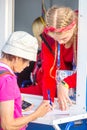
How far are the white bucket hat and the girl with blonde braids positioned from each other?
0.44 m

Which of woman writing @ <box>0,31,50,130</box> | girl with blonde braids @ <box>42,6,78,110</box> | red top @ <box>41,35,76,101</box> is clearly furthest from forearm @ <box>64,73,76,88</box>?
woman writing @ <box>0,31,50,130</box>

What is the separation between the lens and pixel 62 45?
2320mm

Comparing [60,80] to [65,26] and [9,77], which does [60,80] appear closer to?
[65,26]

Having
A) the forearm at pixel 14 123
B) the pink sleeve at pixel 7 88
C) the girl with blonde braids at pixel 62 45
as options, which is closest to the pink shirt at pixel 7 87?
the pink sleeve at pixel 7 88

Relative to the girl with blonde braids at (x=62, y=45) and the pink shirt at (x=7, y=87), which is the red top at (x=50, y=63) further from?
the pink shirt at (x=7, y=87)

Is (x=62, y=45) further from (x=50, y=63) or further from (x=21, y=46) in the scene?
(x=21, y=46)

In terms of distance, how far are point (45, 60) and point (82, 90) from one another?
388mm

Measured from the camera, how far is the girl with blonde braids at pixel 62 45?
6.85 feet

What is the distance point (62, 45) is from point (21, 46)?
0.71 meters

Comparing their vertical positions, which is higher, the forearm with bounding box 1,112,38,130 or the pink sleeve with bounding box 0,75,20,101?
the pink sleeve with bounding box 0,75,20,101

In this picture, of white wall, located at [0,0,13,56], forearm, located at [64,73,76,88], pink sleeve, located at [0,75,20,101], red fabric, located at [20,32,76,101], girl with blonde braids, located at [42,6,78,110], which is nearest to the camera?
pink sleeve, located at [0,75,20,101]

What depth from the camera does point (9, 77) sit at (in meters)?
1.59

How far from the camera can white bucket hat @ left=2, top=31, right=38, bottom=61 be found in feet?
5.33

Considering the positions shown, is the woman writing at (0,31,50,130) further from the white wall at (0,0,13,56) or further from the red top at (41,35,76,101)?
the white wall at (0,0,13,56)
